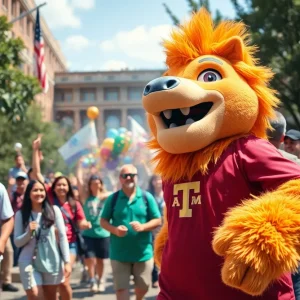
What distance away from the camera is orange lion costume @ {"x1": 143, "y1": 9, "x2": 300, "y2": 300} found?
7.44ft

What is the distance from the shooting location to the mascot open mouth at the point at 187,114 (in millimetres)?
2740

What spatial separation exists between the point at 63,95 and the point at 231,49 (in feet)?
262

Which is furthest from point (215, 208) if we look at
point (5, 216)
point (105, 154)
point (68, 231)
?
point (105, 154)

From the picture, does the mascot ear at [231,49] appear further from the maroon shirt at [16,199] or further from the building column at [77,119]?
the building column at [77,119]

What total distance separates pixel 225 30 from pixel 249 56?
0.21 metres

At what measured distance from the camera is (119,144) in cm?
2161

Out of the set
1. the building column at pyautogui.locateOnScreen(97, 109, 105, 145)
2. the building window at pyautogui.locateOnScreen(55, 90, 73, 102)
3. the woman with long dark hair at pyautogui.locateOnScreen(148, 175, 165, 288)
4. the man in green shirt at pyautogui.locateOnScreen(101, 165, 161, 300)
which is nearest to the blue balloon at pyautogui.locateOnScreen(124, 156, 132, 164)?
the woman with long dark hair at pyautogui.locateOnScreen(148, 175, 165, 288)

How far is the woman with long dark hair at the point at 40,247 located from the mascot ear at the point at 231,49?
9.92 feet

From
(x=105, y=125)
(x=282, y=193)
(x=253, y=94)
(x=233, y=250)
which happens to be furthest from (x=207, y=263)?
(x=105, y=125)

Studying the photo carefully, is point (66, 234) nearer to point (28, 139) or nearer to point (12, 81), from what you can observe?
point (12, 81)

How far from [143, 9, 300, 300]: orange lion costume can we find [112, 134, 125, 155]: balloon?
730 inches

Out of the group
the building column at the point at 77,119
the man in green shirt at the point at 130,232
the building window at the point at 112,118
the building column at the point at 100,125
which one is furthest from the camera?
the building window at the point at 112,118

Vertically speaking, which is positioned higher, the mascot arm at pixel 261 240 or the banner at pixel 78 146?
the banner at pixel 78 146

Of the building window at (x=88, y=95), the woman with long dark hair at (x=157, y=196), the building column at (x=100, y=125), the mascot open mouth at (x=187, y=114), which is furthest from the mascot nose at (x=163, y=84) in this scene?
the building window at (x=88, y=95)
